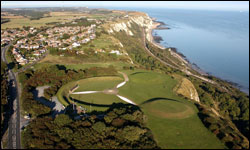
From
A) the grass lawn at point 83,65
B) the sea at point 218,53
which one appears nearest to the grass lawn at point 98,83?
the grass lawn at point 83,65

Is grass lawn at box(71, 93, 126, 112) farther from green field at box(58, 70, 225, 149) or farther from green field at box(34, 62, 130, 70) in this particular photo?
green field at box(34, 62, 130, 70)

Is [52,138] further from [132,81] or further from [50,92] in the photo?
[132,81]

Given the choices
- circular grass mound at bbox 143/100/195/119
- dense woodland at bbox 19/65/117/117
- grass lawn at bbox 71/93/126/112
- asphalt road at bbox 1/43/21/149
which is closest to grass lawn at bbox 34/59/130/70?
dense woodland at bbox 19/65/117/117

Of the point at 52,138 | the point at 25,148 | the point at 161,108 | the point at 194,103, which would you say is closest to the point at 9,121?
the point at 25,148

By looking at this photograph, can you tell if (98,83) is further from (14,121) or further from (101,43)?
(101,43)

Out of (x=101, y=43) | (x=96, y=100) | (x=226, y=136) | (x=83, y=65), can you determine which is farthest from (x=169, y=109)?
(x=101, y=43)

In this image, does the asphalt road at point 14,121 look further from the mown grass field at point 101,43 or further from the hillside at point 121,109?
the mown grass field at point 101,43
